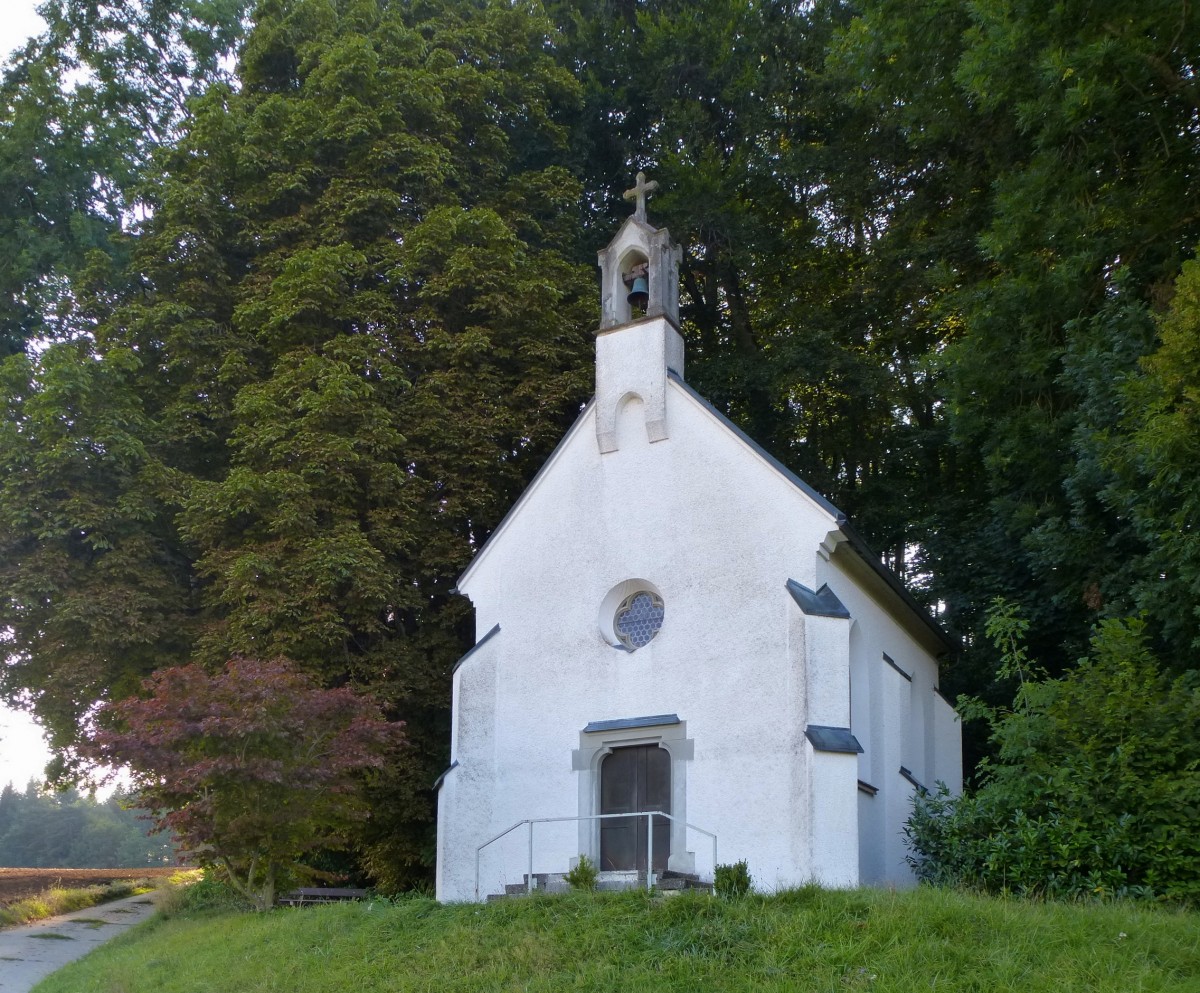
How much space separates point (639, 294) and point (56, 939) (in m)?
14.4

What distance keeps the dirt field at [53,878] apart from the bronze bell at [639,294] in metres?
16.2

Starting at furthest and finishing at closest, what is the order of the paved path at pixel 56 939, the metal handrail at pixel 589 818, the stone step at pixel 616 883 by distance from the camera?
1. the paved path at pixel 56 939
2. the metal handrail at pixel 589 818
3. the stone step at pixel 616 883

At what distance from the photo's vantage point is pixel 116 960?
52.0 ft

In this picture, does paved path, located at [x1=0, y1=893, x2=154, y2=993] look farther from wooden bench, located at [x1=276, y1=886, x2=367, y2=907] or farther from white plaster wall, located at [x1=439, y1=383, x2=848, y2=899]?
white plaster wall, located at [x1=439, y1=383, x2=848, y2=899]

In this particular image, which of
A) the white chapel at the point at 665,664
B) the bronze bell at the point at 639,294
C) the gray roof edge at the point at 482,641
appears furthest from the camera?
the bronze bell at the point at 639,294

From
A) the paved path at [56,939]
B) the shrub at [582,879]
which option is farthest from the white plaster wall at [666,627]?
the paved path at [56,939]

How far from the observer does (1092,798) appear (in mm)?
14125

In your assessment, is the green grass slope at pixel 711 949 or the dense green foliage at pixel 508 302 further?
the dense green foliage at pixel 508 302

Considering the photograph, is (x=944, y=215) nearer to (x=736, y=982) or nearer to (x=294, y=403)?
(x=294, y=403)

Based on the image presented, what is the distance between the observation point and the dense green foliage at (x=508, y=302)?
710 inches

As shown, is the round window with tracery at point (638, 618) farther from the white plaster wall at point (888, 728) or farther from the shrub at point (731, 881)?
the shrub at point (731, 881)

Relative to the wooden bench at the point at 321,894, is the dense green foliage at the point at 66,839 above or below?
below

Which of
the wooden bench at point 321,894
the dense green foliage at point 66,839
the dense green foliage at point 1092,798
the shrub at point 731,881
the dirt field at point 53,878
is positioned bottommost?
the dense green foliage at point 66,839

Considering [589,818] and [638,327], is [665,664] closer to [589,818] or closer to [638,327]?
[589,818]
